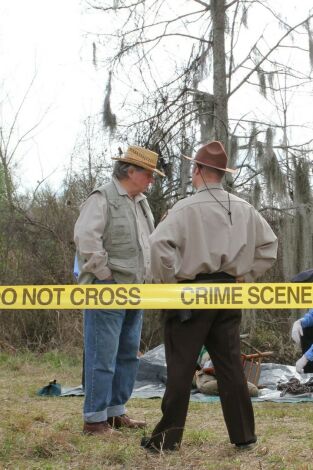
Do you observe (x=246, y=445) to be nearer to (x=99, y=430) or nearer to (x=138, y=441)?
(x=138, y=441)

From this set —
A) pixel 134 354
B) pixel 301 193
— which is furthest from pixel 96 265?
pixel 301 193

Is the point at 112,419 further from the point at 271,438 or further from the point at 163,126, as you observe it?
the point at 163,126

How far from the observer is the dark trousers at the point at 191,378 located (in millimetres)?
4328

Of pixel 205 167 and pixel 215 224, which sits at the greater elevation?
pixel 205 167

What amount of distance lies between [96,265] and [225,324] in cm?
95

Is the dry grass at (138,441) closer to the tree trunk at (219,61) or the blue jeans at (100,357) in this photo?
the blue jeans at (100,357)

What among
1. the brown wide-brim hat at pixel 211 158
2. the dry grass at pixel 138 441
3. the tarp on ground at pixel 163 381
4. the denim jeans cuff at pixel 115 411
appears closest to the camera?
the dry grass at pixel 138 441

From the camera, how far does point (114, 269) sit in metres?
4.98

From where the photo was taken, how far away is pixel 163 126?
11203 millimetres

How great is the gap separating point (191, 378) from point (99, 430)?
906 mm

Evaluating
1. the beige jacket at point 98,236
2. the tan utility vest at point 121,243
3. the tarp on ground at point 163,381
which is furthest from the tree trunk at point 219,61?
the tan utility vest at point 121,243

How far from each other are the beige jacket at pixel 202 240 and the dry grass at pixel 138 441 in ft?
3.37

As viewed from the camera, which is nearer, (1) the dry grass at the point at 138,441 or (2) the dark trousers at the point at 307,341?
(1) the dry grass at the point at 138,441

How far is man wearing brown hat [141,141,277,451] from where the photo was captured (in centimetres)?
433
